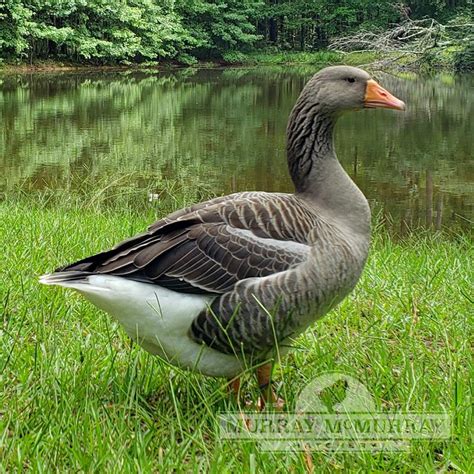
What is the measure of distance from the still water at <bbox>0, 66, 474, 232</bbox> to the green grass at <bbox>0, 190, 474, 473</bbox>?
3654 millimetres

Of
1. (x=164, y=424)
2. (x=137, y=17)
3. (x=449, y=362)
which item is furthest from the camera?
(x=137, y=17)

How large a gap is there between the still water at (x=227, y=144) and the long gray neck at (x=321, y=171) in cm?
446

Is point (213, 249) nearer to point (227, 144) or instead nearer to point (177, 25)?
point (227, 144)

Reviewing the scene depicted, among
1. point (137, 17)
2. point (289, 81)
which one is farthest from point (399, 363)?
point (137, 17)

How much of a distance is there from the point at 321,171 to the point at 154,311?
1015 millimetres

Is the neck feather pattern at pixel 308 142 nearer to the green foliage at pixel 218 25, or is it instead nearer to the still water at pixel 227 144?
the still water at pixel 227 144

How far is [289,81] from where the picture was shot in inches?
1272

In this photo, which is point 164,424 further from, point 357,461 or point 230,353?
point 357,461

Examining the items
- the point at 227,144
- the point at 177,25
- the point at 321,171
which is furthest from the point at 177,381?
the point at 177,25

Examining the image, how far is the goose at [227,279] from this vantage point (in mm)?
2414

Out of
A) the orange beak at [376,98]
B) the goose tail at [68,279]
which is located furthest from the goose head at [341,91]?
the goose tail at [68,279]

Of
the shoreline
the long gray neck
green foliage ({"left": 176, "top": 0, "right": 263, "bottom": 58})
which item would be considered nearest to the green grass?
the long gray neck

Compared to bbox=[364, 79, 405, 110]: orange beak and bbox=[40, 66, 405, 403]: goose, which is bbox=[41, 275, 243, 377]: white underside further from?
bbox=[364, 79, 405, 110]: orange beak

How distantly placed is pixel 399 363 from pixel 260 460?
45.2 inches
